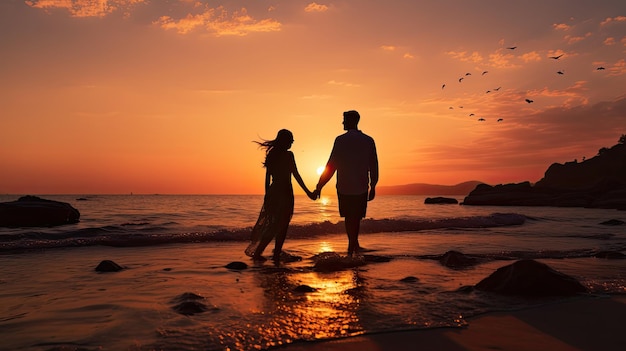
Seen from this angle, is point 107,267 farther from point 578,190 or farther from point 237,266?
point 578,190

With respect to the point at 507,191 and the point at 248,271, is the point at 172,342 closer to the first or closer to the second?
the point at 248,271

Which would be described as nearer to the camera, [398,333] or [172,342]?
→ [172,342]

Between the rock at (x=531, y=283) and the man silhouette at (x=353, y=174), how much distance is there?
3709 millimetres

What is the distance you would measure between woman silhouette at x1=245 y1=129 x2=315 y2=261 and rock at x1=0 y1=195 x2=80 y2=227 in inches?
438

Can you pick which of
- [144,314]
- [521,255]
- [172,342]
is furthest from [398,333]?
[521,255]

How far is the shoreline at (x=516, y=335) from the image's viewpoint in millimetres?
3240

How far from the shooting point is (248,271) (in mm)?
7070

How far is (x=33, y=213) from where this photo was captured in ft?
51.2

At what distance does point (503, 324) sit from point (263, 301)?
8.25ft

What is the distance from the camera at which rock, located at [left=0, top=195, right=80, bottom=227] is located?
49.8ft

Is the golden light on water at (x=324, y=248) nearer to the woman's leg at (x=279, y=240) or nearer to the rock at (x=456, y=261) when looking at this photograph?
the woman's leg at (x=279, y=240)

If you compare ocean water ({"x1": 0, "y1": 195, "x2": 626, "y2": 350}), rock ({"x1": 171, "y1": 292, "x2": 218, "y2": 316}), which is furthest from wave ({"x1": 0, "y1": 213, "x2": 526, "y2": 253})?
rock ({"x1": 171, "y1": 292, "x2": 218, "y2": 316})

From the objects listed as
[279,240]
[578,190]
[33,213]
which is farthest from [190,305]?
[578,190]

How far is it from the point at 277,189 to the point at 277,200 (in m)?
Result: 0.24
